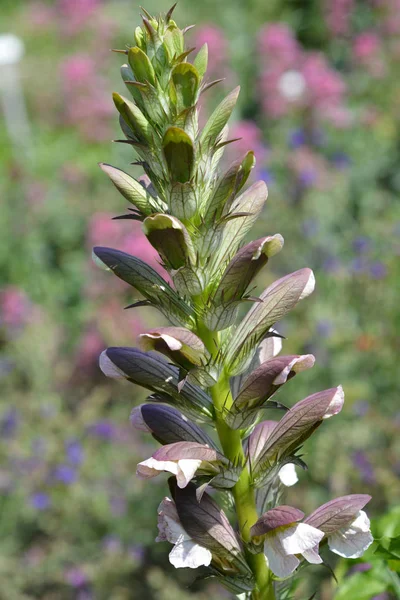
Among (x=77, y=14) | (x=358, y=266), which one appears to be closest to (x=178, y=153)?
(x=358, y=266)

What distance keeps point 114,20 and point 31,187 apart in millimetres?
5979

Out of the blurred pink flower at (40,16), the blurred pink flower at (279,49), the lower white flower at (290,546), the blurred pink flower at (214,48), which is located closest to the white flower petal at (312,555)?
the lower white flower at (290,546)

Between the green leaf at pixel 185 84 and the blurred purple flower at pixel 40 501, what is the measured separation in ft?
8.84

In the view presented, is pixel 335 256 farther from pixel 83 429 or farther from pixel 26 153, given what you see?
pixel 26 153

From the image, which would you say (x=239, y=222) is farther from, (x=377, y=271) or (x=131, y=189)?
(x=377, y=271)

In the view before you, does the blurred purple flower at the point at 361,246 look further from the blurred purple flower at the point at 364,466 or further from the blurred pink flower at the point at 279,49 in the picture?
the blurred pink flower at the point at 279,49

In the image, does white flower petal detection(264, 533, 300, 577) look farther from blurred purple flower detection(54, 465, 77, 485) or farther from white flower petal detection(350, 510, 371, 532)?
blurred purple flower detection(54, 465, 77, 485)

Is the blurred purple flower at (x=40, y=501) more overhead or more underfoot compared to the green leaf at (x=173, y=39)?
more underfoot

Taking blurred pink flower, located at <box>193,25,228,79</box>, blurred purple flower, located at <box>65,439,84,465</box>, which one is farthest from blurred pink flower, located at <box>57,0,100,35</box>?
blurred purple flower, located at <box>65,439,84,465</box>

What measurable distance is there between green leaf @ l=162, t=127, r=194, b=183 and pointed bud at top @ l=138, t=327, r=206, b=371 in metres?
0.22

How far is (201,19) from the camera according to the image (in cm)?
1058

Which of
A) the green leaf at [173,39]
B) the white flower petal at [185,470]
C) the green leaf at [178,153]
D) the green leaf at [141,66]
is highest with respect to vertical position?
the green leaf at [173,39]

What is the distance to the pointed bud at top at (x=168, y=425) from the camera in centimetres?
116

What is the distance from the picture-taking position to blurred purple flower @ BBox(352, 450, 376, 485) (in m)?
3.10
